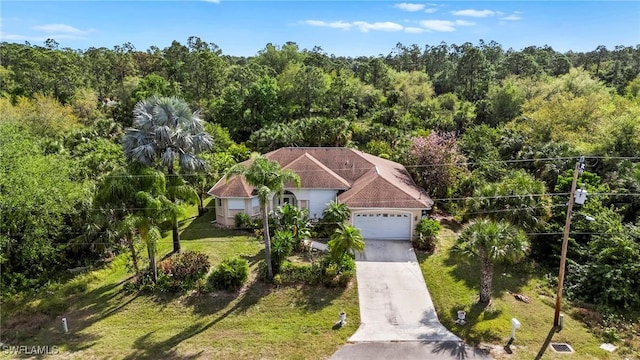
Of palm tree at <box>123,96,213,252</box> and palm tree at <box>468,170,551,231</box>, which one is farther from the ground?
palm tree at <box>123,96,213,252</box>

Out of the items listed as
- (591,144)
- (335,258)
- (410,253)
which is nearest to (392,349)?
(335,258)

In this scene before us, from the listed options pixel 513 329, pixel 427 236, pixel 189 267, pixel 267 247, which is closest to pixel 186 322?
pixel 189 267

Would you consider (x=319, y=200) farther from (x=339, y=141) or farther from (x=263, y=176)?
(x=339, y=141)

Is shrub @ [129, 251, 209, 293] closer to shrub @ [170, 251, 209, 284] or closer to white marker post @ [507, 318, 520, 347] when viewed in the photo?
shrub @ [170, 251, 209, 284]

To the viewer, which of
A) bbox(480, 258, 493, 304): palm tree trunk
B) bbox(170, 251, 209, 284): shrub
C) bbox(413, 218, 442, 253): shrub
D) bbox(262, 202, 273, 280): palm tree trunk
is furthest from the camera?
bbox(413, 218, 442, 253): shrub

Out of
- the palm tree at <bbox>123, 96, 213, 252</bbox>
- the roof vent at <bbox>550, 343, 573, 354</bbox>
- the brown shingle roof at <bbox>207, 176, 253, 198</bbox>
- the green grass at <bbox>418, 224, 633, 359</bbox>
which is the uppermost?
the palm tree at <bbox>123, 96, 213, 252</bbox>

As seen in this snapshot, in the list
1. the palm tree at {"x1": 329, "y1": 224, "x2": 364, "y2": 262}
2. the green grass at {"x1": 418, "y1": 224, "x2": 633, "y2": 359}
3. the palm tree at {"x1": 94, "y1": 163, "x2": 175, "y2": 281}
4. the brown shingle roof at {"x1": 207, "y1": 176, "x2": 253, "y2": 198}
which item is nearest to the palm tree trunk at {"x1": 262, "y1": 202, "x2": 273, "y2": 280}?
the palm tree at {"x1": 329, "y1": 224, "x2": 364, "y2": 262}
